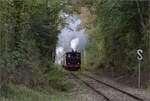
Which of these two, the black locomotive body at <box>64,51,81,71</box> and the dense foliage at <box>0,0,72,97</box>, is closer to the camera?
the dense foliage at <box>0,0,72,97</box>

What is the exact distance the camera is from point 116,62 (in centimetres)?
2286

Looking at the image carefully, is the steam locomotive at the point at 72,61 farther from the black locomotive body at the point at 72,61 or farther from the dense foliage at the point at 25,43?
the dense foliage at the point at 25,43

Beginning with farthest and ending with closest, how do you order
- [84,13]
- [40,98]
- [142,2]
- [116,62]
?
[84,13]
[116,62]
[142,2]
[40,98]

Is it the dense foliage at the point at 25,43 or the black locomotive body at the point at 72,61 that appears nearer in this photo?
the dense foliage at the point at 25,43

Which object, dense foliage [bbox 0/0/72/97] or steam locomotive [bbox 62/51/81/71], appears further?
steam locomotive [bbox 62/51/81/71]

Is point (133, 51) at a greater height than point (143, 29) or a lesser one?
lesser

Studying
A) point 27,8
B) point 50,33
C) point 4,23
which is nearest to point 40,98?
point 4,23

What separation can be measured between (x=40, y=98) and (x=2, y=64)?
1785 mm

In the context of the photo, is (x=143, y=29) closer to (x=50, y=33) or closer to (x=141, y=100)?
(x=50, y=33)

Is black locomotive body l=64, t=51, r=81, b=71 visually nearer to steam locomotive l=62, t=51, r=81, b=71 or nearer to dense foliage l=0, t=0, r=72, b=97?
steam locomotive l=62, t=51, r=81, b=71

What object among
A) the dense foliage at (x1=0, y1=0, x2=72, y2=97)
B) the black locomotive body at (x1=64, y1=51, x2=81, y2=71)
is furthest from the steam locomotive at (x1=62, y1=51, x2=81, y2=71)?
the dense foliage at (x1=0, y1=0, x2=72, y2=97)

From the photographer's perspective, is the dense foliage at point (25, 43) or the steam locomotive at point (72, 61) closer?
the dense foliage at point (25, 43)

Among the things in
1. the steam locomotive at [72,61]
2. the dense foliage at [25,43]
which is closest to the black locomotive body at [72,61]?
the steam locomotive at [72,61]

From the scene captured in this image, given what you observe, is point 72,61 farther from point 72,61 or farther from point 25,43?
point 25,43
